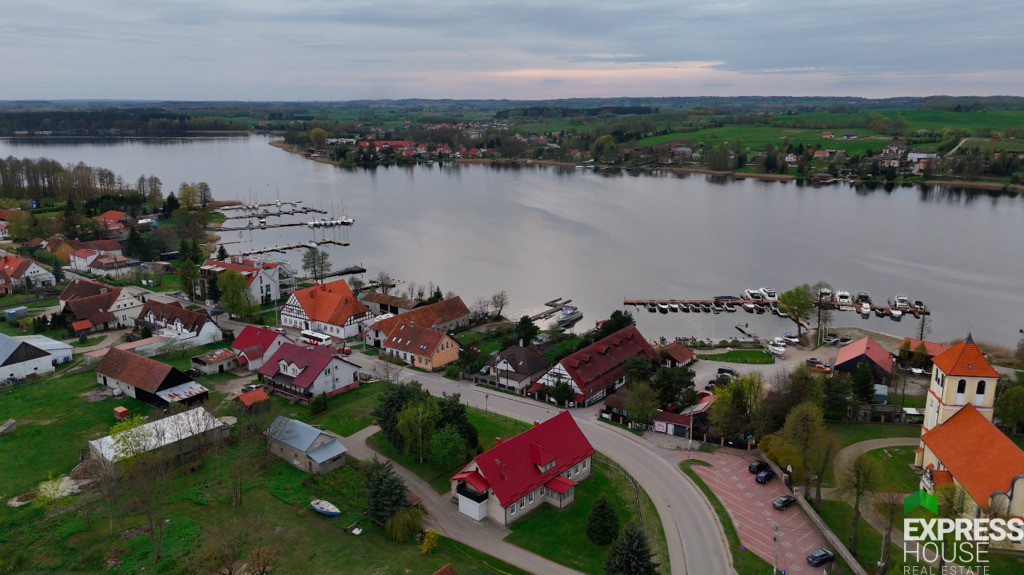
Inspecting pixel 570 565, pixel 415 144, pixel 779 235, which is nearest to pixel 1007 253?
pixel 779 235

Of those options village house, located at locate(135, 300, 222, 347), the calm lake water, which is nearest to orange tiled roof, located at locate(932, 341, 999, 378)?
the calm lake water

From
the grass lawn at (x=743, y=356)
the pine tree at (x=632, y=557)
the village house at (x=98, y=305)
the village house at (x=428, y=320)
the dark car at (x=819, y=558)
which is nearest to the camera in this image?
the pine tree at (x=632, y=557)

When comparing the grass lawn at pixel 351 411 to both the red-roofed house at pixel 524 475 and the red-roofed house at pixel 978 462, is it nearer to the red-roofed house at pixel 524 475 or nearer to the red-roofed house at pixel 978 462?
the red-roofed house at pixel 524 475

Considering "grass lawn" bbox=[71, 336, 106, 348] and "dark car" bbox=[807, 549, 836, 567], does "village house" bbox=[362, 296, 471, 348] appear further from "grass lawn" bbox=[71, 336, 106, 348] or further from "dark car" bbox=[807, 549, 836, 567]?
"dark car" bbox=[807, 549, 836, 567]

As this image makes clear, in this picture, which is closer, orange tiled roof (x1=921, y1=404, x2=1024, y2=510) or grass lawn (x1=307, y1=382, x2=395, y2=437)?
orange tiled roof (x1=921, y1=404, x2=1024, y2=510)

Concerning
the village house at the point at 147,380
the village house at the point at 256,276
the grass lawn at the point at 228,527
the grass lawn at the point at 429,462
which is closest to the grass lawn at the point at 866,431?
the grass lawn at the point at 429,462

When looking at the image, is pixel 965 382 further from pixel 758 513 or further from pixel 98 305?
pixel 98 305

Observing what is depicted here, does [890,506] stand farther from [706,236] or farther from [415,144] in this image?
[415,144]
